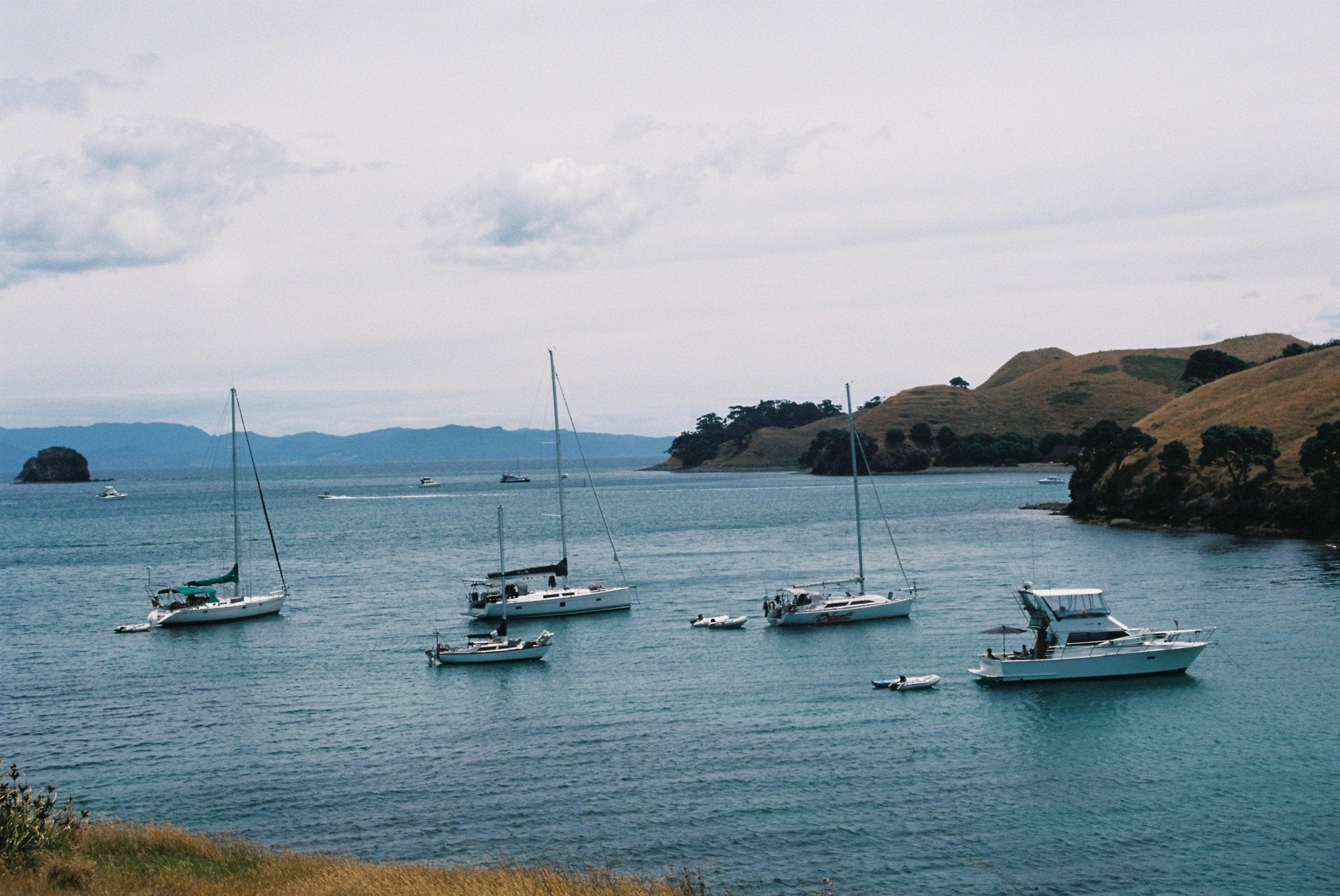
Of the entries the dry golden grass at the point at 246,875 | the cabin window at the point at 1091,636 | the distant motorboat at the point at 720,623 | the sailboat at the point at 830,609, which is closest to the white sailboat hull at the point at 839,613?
the sailboat at the point at 830,609

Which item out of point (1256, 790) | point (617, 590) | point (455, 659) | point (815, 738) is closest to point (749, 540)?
point (617, 590)

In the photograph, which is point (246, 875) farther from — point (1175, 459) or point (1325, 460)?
point (1175, 459)

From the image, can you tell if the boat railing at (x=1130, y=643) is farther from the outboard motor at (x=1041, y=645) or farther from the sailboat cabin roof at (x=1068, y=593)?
the sailboat cabin roof at (x=1068, y=593)

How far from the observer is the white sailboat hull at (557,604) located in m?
74.9

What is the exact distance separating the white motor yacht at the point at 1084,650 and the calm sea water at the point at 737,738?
3.67ft

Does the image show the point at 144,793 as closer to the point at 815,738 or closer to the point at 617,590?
the point at 815,738

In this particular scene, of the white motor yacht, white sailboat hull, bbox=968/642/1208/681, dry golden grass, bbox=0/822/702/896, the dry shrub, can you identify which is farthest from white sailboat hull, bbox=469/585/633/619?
the dry shrub

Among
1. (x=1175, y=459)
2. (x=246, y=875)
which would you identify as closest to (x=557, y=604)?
(x=246, y=875)

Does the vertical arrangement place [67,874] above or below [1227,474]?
below

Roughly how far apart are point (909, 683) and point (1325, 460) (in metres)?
68.7

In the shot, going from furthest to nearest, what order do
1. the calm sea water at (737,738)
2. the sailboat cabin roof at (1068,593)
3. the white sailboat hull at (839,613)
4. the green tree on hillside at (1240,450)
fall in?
the green tree on hillside at (1240,450) < the white sailboat hull at (839,613) < the sailboat cabin roof at (1068,593) < the calm sea water at (737,738)

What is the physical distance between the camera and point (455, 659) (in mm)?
58688

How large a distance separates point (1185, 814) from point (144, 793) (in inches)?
1302

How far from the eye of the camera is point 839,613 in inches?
2702
